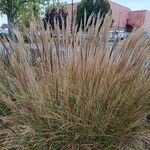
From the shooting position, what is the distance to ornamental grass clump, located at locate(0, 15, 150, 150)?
81.0 inches

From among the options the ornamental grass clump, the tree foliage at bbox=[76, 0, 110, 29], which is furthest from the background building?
the ornamental grass clump

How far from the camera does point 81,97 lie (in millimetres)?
2092

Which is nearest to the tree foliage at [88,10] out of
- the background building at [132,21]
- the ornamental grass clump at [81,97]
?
the background building at [132,21]

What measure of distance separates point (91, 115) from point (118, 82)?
0.22 m

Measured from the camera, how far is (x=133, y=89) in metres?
2.14

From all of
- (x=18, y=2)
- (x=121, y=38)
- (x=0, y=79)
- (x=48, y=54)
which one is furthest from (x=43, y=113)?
(x=18, y=2)

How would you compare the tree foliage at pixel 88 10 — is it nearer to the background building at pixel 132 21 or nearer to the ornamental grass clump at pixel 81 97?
the background building at pixel 132 21

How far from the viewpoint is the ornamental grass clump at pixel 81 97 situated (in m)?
2.06

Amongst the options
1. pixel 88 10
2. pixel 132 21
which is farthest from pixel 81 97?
pixel 88 10

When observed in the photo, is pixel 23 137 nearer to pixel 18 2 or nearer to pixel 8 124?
pixel 8 124

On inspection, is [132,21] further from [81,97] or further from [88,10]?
[88,10]

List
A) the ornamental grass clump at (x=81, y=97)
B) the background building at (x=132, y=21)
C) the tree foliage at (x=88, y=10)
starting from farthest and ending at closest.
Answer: the tree foliage at (x=88, y=10) → the background building at (x=132, y=21) → the ornamental grass clump at (x=81, y=97)

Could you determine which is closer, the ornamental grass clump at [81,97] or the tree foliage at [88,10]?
→ the ornamental grass clump at [81,97]

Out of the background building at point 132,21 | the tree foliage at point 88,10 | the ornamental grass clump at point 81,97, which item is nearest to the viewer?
the ornamental grass clump at point 81,97
